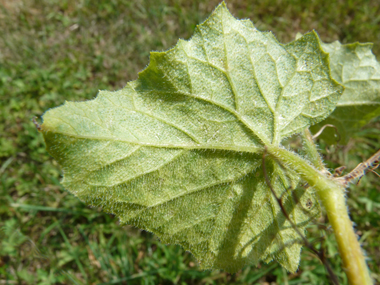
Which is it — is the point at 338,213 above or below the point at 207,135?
below

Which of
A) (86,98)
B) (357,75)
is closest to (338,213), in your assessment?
(357,75)

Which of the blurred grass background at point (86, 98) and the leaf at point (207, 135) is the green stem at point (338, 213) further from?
the blurred grass background at point (86, 98)

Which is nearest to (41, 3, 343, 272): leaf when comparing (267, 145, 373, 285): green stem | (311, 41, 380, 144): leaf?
(267, 145, 373, 285): green stem

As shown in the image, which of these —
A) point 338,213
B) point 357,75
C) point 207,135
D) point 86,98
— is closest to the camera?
point 338,213

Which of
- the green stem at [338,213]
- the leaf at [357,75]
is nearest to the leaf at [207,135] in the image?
the green stem at [338,213]

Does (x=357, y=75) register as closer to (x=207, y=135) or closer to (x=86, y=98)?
(x=207, y=135)

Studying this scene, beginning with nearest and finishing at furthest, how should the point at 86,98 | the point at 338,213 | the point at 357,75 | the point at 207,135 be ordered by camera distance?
the point at 338,213, the point at 207,135, the point at 357,75, the point at 86,98

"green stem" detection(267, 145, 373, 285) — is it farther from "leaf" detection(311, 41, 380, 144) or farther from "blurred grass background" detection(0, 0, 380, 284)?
"blurred grass background" detection(0, 0, 380, 284)
